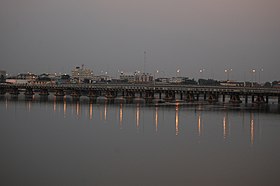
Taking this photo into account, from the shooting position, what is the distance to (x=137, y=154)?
1005 inches

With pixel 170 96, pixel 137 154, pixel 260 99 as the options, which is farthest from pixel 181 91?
pixel 137 154

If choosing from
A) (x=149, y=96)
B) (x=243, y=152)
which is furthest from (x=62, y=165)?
(x=149, y=96)

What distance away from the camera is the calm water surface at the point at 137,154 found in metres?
20.0

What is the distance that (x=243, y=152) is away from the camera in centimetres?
2706

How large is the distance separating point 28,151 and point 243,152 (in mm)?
12026

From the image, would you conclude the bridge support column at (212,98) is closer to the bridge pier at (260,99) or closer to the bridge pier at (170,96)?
the bridge pier at (170,96)

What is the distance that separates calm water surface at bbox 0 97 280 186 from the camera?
19969 millimetres

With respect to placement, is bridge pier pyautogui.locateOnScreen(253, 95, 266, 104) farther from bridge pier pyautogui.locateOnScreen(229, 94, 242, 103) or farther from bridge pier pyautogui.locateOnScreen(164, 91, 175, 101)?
bridge pier pyautogui.locateOnScreen(164, 91, 175, 101)

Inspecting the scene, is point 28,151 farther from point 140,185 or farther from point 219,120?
point 219,120

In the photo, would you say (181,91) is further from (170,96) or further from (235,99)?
(235,99)

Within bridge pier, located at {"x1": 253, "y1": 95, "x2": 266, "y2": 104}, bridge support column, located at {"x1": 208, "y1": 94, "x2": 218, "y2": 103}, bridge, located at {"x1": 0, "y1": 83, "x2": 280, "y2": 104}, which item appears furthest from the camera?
bridge support column, located at {"x1": 208, "y1": 94, "x2": 218, "y2": 103}

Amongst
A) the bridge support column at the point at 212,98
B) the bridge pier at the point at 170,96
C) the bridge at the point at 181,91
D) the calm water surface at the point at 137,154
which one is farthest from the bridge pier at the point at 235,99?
the calm water surface at the point at 137,154

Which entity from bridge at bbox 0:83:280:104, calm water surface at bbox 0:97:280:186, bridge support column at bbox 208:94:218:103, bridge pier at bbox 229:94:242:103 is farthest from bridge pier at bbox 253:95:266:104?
calm water surface at bbox 0:97:280:186

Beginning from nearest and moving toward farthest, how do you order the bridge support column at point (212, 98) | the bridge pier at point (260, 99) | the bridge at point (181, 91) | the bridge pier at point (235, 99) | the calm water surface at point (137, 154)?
the calm water surface at point (137, 154)
the bridge at point (181, 91)
the bridge pier at point (260, 99)
the bridge pier at point (235, 99)
the bridge support column at point (212, 98)
